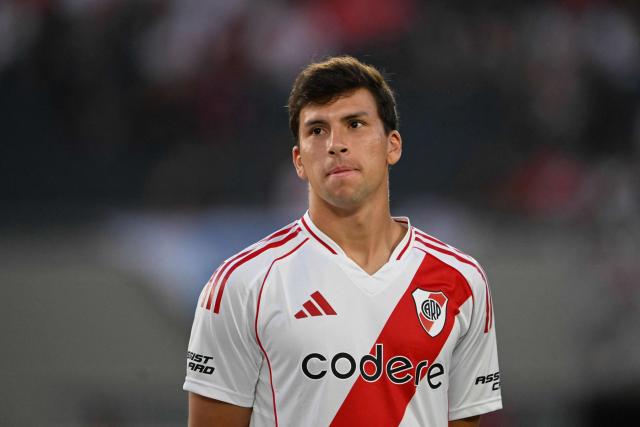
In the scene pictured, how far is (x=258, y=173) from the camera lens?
350 inches

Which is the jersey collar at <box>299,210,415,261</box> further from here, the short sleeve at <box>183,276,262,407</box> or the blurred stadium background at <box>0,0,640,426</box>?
the blurred stadium background at <box>0,0,640,426</box>

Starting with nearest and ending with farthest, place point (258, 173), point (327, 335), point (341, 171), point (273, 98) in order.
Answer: point (327, 335) → point (341, 171) → point (258, 173) → point (273, 98)

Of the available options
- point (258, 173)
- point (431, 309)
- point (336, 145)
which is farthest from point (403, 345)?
point (258, 173)

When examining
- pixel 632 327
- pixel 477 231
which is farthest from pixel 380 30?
pixel 632 327

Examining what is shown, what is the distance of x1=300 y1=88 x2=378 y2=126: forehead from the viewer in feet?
11.4

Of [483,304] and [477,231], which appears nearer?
[483,304]

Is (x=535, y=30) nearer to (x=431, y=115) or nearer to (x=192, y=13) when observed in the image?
(x=431, y=115)

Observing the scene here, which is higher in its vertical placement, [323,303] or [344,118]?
[344,118]

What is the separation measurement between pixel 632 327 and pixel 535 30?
3.11m

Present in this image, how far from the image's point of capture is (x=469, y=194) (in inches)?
352

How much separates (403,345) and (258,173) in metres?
5.65

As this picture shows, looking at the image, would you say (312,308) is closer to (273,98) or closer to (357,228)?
(357,228)

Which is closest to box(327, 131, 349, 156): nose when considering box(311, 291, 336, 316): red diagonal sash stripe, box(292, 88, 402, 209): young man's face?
box(292, 88, 402, 209): young man's face

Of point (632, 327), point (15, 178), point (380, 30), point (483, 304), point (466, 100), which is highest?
point (380, 30)
